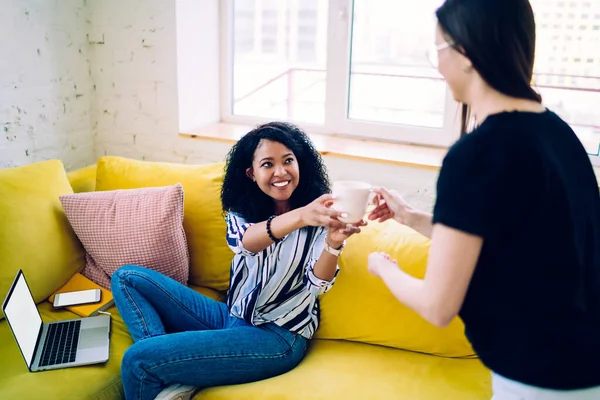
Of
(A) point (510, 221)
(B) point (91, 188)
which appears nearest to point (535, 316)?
(A) point (510, 221)

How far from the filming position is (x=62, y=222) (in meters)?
2.13

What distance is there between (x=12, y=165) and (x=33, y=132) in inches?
6.7

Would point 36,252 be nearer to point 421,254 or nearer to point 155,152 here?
point 155,152

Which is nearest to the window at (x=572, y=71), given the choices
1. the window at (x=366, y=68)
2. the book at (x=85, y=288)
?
the window at (x=366, y=68)

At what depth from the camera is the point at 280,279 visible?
5.81 ft

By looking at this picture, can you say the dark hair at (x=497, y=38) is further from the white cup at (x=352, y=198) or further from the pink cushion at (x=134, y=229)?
the pink cushion at (x=134, y=229)

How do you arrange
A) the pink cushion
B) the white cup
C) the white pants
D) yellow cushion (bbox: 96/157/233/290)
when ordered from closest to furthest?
the white pants < the white cup < the pink cushion < yellow cushion (bbox: 96/157/233/290)

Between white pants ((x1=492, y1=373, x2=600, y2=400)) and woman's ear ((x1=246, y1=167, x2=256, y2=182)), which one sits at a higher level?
woman's ear ((x1=246, y1=167, x2=256, y2=182))

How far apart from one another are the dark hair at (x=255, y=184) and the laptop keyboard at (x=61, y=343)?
62 centimetres

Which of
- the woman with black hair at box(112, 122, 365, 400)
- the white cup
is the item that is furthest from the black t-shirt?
the woman with black hair at box(112, 122, 365, 400)

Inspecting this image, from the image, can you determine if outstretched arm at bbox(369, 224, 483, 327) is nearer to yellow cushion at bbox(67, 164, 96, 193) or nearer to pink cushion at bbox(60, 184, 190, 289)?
pink cushion at bbox(60, 184, 190, 289)

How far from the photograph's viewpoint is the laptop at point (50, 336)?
5.54 ft

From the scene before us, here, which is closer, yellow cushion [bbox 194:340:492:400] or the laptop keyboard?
yellow cushion [bbox 194:340:492:400]

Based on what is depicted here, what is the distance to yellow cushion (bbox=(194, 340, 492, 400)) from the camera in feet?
5.32
